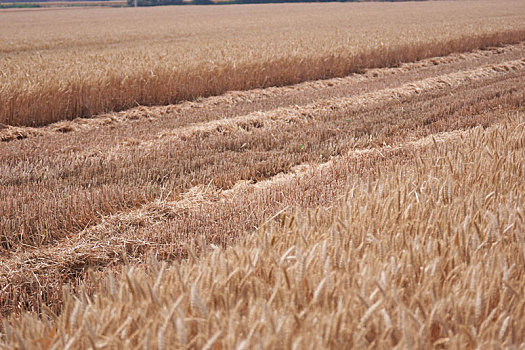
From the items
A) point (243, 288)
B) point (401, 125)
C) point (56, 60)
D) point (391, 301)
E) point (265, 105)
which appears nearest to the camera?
point (391, 301)

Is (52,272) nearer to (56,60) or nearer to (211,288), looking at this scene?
(211,288)

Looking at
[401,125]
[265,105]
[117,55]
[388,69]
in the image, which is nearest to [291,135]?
[401,125]

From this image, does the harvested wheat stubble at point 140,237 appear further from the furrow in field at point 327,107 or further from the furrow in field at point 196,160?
the furrow in field at point 327,107

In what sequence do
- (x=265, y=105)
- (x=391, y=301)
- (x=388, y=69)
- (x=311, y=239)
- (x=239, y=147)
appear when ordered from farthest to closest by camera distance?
(x=388, y=69)
(x=265, y=105)
(x=239, y=147)
(x=311, y=239)
(x=391, y=301)

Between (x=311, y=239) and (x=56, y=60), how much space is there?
11745 mm

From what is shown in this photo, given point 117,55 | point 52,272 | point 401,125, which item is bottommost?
point 52,272

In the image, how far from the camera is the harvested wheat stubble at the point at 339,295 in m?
1.78

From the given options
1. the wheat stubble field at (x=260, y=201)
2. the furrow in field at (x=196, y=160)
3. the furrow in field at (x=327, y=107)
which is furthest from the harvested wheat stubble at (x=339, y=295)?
the furrow in field at (x=327, y=107)

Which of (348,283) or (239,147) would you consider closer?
(348,283)

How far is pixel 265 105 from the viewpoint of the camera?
1021 centimetres

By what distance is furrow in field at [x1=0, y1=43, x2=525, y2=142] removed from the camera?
8.61 m

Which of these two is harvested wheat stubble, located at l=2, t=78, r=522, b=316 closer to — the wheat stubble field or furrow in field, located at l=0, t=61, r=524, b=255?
the wheat stubble field

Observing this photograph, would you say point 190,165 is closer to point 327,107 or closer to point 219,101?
point 327,107

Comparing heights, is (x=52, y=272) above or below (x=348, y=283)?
below
